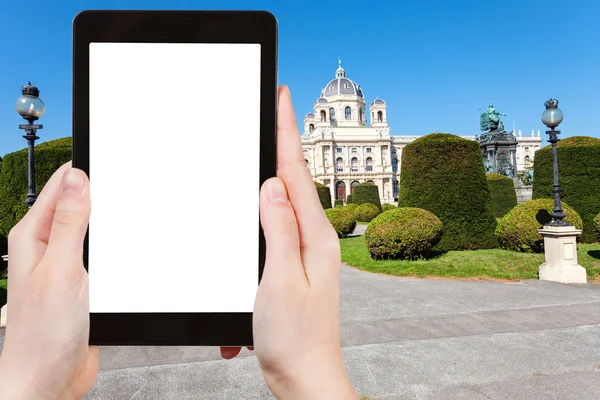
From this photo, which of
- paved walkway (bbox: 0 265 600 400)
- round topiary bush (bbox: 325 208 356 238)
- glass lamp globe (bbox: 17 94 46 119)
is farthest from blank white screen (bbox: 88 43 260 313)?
round topiary bush (bbox: 325 208 356 238)

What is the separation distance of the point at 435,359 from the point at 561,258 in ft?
18.7

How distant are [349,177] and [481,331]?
204ft

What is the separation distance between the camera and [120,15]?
96cm

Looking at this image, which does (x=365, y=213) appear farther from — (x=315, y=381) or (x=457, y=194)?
(x=315, y=381)

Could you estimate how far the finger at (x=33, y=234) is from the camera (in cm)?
94

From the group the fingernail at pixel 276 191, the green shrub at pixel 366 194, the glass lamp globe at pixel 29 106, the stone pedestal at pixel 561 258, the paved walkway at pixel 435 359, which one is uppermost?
the glass lamp globe at pixel 29 106

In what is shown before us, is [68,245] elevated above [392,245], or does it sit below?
above

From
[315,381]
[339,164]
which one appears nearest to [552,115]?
[315,381]

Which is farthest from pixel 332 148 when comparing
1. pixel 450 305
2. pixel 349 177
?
pixel 450 305

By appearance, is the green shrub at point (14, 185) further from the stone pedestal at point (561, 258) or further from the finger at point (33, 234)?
the stone pedestal at point (561, 258)

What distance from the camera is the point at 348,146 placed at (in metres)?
67.0

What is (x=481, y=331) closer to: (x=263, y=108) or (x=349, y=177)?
(x=263, y=108)

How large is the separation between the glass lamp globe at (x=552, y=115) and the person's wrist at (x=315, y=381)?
9.47m

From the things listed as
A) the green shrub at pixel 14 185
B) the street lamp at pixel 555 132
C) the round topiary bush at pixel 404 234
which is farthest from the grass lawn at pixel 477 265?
the green shrub at pixel 14 185
